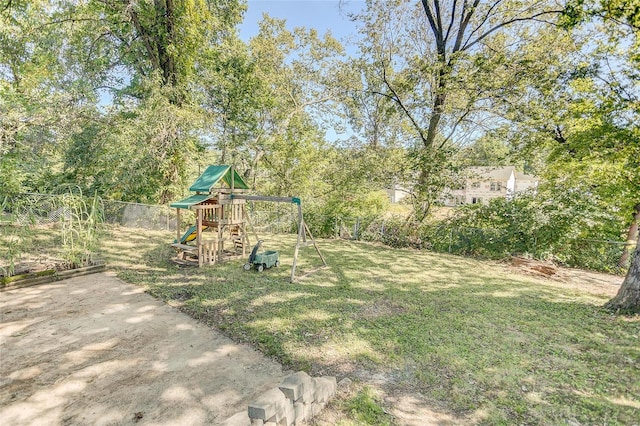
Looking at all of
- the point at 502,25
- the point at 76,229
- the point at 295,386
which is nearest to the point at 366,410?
the point at 295,386

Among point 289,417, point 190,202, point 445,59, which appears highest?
point 445,59

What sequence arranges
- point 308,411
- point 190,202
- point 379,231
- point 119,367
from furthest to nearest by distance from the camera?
point 379,231 → point 190,202 → point 119,367 → point 308,411

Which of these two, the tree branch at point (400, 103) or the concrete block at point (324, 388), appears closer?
the concrete block at point (324, 388)

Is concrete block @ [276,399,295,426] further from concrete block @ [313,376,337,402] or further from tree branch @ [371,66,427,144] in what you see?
tree branch @ [371,66,427,144]

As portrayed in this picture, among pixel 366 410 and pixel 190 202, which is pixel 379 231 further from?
pixel 366 410

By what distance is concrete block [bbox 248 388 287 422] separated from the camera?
2.08 m

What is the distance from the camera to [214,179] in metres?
7.79

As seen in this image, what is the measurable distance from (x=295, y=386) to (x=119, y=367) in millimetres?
2327

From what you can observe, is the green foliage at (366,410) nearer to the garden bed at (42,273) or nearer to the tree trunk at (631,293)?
the tree trunk at (631,293)

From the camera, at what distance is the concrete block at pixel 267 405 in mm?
2084

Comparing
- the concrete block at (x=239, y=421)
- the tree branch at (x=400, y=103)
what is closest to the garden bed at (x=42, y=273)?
the concrete block at (x=239, y=421)

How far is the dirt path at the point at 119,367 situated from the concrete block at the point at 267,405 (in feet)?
0.37

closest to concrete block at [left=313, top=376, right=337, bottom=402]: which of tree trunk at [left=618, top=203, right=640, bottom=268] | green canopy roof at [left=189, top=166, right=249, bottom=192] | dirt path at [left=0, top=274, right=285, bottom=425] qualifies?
dirt path at [left=0, top=274, right=285, bottom=425]

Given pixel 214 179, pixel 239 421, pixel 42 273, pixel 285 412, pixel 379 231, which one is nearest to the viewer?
pixel 239 421
